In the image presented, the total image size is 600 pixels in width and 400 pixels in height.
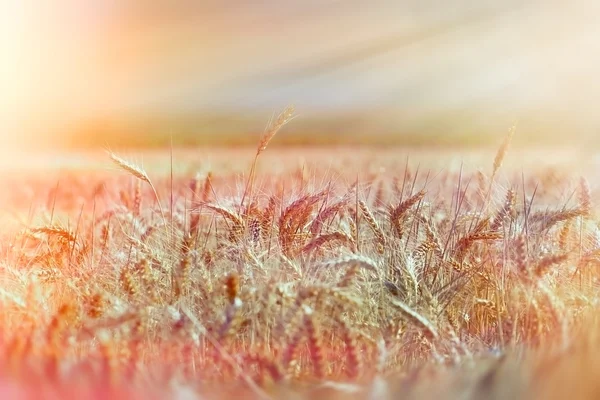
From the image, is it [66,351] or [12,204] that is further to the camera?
[12,204]

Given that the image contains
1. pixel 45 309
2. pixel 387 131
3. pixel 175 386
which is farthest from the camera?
pixel 387 131

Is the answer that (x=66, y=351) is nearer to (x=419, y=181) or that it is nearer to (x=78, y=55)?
(x=78, y=55)

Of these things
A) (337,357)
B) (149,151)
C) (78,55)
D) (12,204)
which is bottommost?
(337,357)

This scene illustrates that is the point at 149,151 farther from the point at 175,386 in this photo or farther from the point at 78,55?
the point at 175,386

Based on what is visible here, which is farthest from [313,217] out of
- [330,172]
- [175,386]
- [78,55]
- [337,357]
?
[78,55]

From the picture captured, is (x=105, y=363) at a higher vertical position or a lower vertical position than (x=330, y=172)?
lower

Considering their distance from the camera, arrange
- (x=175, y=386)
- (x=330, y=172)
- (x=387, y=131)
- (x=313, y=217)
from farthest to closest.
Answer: (x=387, y=131) < (x=330, y=172) < (x=313, y=217) < (x=175, y=386)
